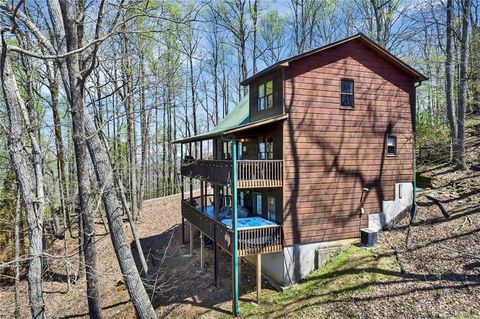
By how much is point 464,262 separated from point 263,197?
753cm

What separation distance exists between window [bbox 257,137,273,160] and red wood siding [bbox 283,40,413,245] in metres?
1.41

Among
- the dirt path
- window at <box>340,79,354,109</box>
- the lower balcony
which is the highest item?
window at <box>340,79,354,109</box>

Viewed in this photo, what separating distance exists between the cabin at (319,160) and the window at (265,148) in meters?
0.05

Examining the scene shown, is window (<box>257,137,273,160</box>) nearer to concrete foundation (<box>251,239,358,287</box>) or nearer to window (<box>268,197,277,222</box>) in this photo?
window (<box>268,197,277,222</box>)

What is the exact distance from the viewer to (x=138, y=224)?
22.3 m

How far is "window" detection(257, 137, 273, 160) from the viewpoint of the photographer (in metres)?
13.3

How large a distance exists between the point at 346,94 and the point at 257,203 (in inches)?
251

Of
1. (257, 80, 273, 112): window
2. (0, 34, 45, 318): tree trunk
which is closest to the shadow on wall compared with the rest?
(257, 80, 273, 112): window

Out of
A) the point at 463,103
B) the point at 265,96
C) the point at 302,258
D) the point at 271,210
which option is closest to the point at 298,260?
the point at 302,258

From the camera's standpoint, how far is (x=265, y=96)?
13.8m

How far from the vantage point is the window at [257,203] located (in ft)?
47.1

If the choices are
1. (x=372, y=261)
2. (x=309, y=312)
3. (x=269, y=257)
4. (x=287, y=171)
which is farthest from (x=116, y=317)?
(x=372, y=261)

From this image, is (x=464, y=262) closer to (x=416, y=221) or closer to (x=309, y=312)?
(x=416, y=221)

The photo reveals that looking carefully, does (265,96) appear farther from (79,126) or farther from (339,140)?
(79,126)
